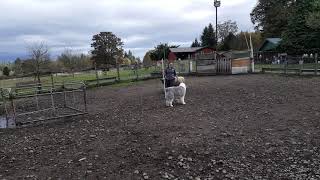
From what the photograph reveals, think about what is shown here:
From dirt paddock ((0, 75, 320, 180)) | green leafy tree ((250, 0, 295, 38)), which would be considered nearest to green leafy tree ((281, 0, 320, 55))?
green leafy tree ((250, 0, 295, 38))

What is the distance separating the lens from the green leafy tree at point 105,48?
7369 cm

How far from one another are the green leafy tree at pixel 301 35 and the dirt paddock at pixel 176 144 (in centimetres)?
3765

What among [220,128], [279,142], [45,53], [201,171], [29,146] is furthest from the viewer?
[45,53]

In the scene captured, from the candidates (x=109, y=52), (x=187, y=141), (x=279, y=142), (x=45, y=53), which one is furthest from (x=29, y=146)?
(x=109, y=52)

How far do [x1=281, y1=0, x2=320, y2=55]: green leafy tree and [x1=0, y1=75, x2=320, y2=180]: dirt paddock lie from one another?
124 ft

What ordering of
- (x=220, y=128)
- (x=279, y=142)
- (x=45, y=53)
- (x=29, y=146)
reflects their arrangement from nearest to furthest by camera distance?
1. (x=279, y=142)
2. (x=29, y=146)
3. (x=220, y=128)
4. (x=45, y=53)

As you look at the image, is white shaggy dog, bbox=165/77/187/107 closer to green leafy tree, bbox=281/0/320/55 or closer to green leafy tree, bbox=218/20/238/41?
green leafy tree, bbox=281/0/320/55

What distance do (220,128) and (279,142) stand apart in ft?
6.81

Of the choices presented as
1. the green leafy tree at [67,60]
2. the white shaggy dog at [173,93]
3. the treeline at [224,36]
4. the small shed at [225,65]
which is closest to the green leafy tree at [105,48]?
the green leafy tree at [67,60]

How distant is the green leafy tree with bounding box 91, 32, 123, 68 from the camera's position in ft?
242

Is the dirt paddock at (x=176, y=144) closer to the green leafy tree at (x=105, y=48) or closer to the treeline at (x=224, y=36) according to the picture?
the green leafy tree at (x=105, y=48)

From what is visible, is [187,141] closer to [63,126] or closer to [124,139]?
[124,139]

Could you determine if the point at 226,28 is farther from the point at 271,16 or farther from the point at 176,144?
the point at 176,144

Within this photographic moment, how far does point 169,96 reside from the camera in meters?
15.2
